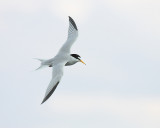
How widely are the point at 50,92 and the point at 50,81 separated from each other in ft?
3.34

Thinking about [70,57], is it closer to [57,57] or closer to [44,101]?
[57,57]

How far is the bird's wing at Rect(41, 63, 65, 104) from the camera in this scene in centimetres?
1944

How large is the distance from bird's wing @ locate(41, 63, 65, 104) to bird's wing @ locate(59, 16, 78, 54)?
2.48 m

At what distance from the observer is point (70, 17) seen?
1042 inches

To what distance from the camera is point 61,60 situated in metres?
22.4

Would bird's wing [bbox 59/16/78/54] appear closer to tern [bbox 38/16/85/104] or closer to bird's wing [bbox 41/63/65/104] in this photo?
tern [bbox 38/16/85/104]

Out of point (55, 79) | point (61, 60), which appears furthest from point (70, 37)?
point (55, 79)

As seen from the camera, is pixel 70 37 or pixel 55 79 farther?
pixel 70 37

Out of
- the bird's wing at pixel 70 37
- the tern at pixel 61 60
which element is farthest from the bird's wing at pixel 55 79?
the bird's wing at pixel 70 37

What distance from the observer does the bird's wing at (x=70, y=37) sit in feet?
79.6

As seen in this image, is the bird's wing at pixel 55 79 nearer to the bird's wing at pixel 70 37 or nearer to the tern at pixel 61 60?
the tern at pixel 61 60

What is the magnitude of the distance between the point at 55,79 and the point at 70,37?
5.74 meters

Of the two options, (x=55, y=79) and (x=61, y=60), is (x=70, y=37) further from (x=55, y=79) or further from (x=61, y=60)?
(x=55, y=79)

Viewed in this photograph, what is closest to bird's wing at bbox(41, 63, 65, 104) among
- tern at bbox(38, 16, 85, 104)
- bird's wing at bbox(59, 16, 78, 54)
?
tern at bbox(38, 16, 85, 104)
